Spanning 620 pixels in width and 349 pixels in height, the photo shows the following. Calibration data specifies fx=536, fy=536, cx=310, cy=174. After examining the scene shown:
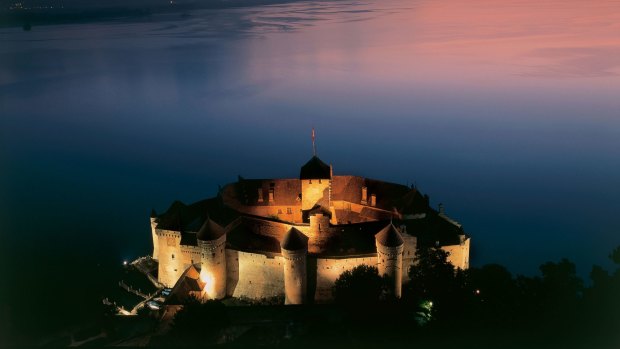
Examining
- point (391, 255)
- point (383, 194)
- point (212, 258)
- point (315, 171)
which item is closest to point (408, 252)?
point (391, 255)

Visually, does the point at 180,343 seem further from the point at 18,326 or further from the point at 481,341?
the point at 481,341

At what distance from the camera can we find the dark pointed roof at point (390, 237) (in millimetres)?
39156

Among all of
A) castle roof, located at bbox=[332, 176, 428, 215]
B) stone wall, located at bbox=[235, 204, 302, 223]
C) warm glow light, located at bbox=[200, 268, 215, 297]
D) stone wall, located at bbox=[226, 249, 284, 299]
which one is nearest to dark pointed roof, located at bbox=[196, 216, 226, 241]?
stone wall, located at bbox=[226, 249, 284, 299]

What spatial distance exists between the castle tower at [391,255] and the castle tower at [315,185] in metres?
9.75

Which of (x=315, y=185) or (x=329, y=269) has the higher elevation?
(x=315, y=185)

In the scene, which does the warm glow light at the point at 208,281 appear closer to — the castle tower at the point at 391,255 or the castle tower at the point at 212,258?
the castle tower at the point at 212,258

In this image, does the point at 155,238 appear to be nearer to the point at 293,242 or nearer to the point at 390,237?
the point at 293,242

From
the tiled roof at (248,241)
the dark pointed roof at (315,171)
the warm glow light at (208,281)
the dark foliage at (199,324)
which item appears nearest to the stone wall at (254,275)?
the tiled roof at (248,241)

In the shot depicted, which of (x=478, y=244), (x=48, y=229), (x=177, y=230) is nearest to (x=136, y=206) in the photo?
(x=48, y=229)

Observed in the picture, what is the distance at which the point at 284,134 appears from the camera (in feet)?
401

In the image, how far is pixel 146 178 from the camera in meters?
94.8

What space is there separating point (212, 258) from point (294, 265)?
695cm

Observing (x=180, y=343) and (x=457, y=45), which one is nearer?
(x=180, y=343)

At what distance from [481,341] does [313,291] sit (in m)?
13.6
